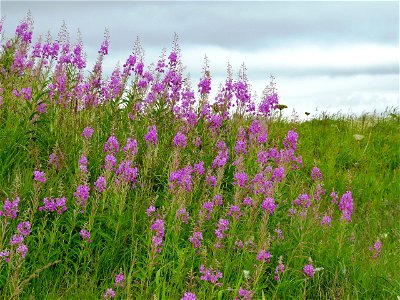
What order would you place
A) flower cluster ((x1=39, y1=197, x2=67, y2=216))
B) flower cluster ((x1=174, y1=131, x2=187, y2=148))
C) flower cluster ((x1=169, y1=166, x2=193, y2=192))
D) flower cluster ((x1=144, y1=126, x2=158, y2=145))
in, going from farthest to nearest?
flower cluster ((x1=144, y1=126, x2=158, y2=145)), flower cluster ((x1=174, y1=131, x2=187, y2=148)), flower cluster ((x1=169, y1=166, x2=193, y2=192)), flower cluster ((x1=39, y1=197, x2=67, y2=216))

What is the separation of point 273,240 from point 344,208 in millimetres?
884

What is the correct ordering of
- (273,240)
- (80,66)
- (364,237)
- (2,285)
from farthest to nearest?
(80,66) → (364,237) → (273,240) → (2,285)

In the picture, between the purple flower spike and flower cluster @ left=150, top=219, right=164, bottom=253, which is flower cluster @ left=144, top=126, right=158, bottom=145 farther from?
the purple flower spike

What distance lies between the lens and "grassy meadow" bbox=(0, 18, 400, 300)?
403 centimetres

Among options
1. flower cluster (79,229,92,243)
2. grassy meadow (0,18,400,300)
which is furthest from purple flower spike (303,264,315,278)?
flower cluster (79,229,92,243)

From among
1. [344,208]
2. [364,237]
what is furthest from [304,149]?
[344,208]

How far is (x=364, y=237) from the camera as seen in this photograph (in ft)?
20.4

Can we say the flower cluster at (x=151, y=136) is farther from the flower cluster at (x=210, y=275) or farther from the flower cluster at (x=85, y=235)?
the flower cluster at (x=210, y=275)

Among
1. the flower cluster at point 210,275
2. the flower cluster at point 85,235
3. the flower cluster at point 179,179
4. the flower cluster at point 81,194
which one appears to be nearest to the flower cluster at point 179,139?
the flower cluster at point 179,179

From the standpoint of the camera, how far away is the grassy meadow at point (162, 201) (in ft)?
13.2

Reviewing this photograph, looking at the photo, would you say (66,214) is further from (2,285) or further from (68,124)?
(68,124)

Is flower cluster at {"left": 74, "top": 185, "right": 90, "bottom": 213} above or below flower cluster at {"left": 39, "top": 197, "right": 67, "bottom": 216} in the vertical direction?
above

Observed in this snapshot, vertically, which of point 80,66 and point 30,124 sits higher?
point 80,66

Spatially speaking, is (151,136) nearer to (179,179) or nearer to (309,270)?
(179,179)
